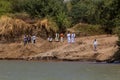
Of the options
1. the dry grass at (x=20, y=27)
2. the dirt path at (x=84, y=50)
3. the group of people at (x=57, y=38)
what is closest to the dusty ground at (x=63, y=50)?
the dirt path at (x=84, y=50)

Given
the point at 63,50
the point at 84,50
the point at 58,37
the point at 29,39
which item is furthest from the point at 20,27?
the point at 84,50

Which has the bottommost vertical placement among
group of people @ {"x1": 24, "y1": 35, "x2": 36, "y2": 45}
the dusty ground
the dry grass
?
the dusty ground

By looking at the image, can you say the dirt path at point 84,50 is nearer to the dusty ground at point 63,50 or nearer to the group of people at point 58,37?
the dusty ground at point 63,50

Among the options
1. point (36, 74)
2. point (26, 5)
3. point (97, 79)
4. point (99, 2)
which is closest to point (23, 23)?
point (26, 5)

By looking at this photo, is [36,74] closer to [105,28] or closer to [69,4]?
[105,28]

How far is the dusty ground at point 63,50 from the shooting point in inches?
1954

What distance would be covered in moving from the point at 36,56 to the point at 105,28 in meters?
12.5

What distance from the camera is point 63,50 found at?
52125 millimetres

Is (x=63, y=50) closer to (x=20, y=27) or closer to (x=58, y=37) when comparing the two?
(x=58, y=37)

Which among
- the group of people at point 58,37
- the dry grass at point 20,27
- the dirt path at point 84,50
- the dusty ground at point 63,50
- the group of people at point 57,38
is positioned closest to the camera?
the dirt path at point 84,50

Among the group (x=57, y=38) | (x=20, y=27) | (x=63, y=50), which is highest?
(x=20, y=27)

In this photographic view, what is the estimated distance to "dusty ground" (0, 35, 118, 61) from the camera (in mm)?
49625

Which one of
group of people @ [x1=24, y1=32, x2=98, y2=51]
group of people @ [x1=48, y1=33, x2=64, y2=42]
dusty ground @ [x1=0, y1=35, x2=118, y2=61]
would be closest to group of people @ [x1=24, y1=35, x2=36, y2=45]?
group of people @ [x1=24, y1=32, x2=98, y2=51]

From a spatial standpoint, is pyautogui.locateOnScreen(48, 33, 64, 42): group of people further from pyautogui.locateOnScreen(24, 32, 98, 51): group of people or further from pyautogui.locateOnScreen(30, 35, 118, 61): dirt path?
pyautogui.locateOnScreen(30, 35, 118, 61): dirt path
